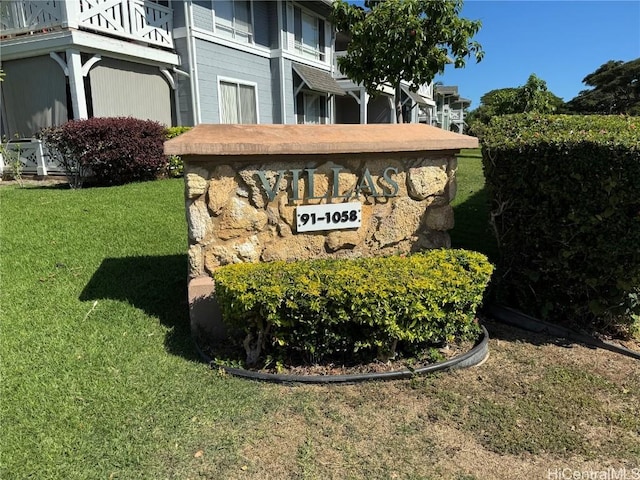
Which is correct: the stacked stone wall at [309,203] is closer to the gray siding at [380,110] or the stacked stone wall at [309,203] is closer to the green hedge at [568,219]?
the green hedge at [568,219]

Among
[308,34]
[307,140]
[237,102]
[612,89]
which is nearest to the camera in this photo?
[307,140]

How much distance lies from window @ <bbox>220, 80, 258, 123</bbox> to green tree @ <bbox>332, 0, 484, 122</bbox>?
519 centimetres

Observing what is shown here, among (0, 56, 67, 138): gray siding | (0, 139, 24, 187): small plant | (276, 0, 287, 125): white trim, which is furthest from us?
(276, 0, 287, 125): white trim

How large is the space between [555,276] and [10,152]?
454 inches

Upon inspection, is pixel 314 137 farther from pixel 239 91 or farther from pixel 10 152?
pixel 239 91

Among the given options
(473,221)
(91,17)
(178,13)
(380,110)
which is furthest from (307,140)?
(380,110)

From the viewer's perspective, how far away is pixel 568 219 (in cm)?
349

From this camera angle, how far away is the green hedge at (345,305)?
2.89 metres

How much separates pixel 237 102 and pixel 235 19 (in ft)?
8.03

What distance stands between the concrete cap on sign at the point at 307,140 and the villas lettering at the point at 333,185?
0.18 meters

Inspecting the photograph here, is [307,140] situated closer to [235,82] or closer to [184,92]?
[184,92]

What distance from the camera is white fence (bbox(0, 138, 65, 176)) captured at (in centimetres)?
1039

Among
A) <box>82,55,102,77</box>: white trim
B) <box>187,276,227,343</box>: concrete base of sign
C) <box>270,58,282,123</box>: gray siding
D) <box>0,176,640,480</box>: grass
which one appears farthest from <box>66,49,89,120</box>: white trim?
<box>187,276,227,343</box>: concrete base of sign

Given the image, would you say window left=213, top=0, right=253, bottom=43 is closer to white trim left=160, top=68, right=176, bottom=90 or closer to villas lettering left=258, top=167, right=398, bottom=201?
white trim left=160, top=68, right=176, bottom=90
